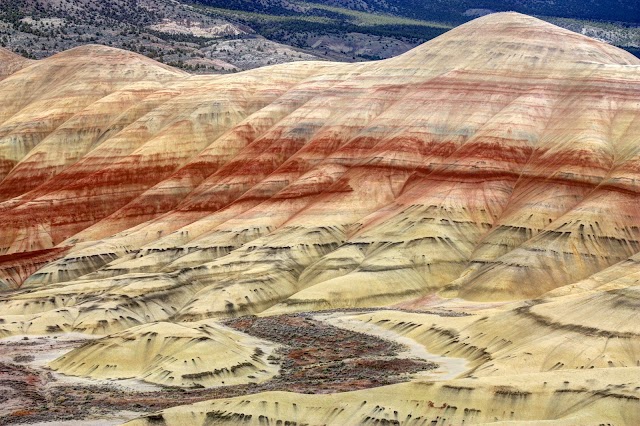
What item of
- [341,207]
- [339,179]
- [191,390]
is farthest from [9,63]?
[191,390]

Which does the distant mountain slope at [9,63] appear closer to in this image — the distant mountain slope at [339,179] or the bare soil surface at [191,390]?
the distant mountain slope at [339,179]

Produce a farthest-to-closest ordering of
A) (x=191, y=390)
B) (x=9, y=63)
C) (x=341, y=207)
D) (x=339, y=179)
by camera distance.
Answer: (x=9, y=63), (x=339, y=179), (x=341, y=207), (x=191, y=390)

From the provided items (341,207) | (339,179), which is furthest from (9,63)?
(341,207)

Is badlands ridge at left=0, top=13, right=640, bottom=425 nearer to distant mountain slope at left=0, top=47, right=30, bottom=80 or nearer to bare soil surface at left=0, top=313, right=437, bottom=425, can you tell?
bare soil surface at left=0, top=313, right=437, bottom=425

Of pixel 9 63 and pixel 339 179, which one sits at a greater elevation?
pixel 339 179

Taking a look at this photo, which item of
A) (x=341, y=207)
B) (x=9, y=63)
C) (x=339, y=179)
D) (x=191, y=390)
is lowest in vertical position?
(x=9, y=63)

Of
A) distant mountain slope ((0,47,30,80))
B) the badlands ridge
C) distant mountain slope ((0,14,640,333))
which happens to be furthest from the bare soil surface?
distant mountain slope ((0,47,30,80))

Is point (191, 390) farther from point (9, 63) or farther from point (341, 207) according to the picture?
point (9, 63)

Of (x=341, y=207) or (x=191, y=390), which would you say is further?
(x=341, y=207)

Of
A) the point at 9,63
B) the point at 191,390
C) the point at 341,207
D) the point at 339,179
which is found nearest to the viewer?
the point at 191,390
